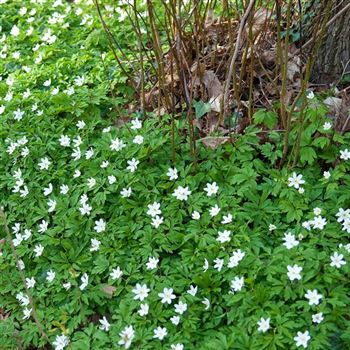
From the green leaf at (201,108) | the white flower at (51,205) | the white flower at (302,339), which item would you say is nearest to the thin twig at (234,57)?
the green leaf at (201,108)

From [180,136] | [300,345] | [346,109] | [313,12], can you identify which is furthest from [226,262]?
[313,12]

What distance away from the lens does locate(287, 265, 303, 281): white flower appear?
9.41ft

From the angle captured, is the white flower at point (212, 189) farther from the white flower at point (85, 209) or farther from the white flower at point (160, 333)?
the white flower at point (160, 333)

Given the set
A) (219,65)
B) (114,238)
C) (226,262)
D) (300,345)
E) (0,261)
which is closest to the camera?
(300,345)

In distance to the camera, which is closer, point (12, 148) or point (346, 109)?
point (346, 109)

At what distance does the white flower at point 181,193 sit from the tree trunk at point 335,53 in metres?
1.19

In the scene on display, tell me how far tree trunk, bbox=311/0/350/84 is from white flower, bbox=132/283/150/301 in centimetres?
177

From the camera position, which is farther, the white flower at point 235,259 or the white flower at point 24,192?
the white flower at point 24,192

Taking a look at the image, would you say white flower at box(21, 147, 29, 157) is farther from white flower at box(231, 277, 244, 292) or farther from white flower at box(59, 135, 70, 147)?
white flower at box(231, 277, 244, 292)

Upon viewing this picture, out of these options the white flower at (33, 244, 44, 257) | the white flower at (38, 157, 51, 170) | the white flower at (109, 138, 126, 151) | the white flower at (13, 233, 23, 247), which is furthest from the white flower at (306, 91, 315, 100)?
the white flower at (13, 233, 23, 247)

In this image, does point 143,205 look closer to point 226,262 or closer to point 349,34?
point 226,262

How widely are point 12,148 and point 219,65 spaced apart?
58.7 inches

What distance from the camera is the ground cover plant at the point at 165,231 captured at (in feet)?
9.55

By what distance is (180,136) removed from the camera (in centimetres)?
376
